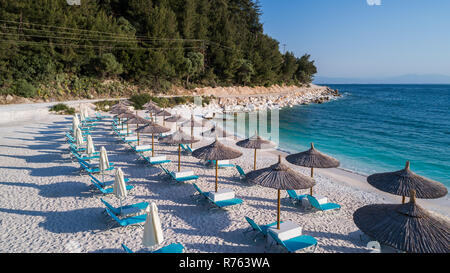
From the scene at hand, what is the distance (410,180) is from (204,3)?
5113cm

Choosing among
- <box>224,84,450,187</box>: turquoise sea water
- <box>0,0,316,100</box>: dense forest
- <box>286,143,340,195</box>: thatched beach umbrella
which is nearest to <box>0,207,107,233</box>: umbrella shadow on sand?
<box>286,143,340,195</box>: thatched beach umbrella

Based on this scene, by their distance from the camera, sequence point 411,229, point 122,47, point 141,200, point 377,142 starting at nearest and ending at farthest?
point 411,229
point 141,200
point 377,142
point 122,47

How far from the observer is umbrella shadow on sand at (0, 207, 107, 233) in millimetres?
6715

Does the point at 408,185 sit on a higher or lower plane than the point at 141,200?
higher

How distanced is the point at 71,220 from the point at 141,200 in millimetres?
1956

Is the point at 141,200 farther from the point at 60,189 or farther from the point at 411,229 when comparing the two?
the point at 411,229

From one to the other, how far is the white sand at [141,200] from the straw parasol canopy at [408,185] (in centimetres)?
152

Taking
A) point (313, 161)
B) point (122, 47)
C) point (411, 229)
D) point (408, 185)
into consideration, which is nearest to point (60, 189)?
point (313, 161)

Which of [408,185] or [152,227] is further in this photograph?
[408,185]

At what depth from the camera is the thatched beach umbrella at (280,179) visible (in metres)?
6.05

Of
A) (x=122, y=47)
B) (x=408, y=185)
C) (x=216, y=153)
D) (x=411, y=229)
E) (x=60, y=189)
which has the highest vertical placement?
(x=122, y=47)

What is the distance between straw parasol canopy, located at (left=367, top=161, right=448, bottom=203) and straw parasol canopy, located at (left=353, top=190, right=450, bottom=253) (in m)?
1.55

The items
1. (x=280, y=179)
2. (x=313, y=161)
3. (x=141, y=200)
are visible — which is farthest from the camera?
(x=141, y=200)

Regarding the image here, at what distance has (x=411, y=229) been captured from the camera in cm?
407
